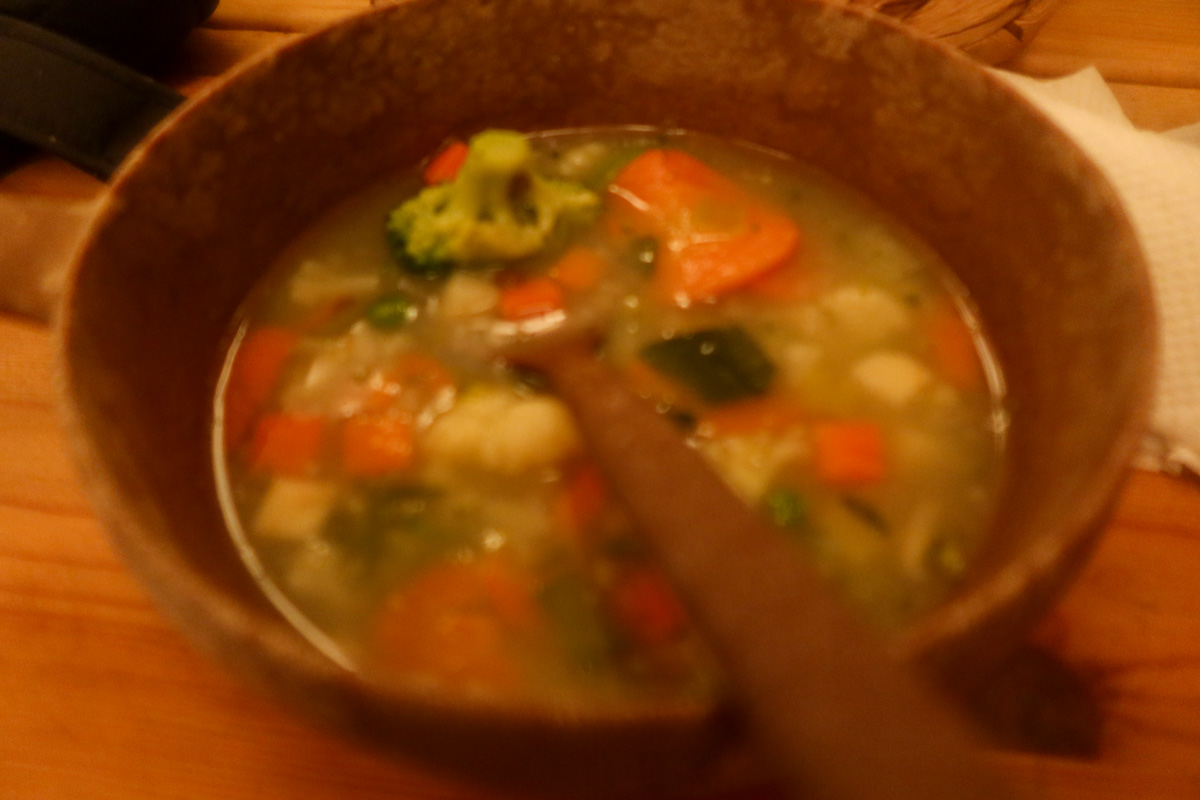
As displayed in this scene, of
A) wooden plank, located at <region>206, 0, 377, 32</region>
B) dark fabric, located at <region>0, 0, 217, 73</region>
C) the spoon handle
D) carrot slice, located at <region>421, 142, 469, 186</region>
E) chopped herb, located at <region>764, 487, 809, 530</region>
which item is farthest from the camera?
wooden plank, located at <region>206, 0, 377, 32</region>

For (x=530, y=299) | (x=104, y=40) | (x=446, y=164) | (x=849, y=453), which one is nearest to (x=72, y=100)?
(x=104, y=40)

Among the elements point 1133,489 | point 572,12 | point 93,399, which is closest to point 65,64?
point 572,12

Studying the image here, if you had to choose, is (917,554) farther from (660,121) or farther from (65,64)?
(65,64)

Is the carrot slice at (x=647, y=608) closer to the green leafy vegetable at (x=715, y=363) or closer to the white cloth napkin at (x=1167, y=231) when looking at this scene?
the green leafy vegetable at (x=715, y=363)

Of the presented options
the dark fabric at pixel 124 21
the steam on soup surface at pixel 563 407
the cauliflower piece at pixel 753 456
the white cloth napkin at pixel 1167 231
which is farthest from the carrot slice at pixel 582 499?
the dark fabric at pixel 124 21

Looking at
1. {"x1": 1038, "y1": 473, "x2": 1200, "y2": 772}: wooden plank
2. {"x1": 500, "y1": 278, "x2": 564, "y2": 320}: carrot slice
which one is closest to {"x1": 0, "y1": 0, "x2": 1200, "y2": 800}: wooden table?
{"x1": 1038, "y1": 473, "x2": 1200, "y2": 772}: wooden plank

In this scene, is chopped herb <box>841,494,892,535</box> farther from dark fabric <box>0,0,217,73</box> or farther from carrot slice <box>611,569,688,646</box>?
dark fabric <box>0,0,217,73</box>
